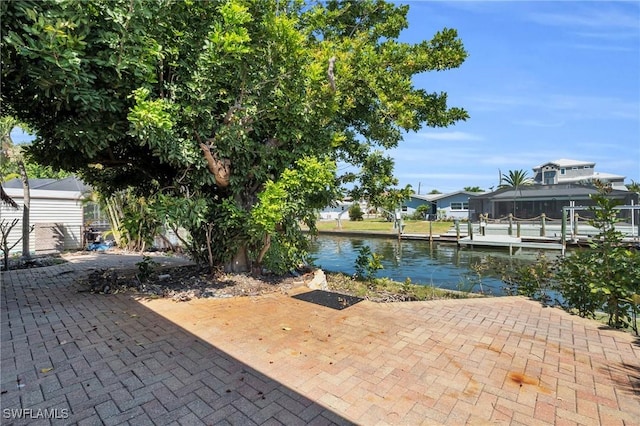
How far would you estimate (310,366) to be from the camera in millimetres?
2877

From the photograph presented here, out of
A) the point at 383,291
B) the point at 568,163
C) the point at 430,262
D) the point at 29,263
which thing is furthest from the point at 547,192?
the point at 29,263

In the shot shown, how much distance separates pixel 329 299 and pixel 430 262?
34.5ft

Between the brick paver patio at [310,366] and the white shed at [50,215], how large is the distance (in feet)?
27.9

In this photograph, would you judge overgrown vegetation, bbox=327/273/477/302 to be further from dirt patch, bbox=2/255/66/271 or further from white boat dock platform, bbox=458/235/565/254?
white boat dock platform, bbox=458/235/565/254

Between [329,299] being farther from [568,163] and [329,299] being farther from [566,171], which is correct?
[568,163]

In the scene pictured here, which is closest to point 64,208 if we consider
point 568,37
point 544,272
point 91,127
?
point 91,127

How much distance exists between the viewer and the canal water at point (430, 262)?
9.77 m

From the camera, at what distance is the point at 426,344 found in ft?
11.1

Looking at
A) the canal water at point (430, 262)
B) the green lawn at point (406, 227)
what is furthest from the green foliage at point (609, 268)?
the green lawn at point (406, 227)

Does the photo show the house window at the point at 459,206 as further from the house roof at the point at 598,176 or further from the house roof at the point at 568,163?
the house roof at the point at 568,163

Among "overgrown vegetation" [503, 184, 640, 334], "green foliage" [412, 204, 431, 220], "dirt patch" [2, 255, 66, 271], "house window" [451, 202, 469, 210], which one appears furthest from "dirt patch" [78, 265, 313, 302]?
"house window" [451, 202, 469, 210]

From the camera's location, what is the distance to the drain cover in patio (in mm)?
4855

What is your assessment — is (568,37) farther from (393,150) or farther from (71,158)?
(71,158)

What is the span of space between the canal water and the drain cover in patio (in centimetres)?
271
